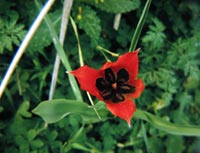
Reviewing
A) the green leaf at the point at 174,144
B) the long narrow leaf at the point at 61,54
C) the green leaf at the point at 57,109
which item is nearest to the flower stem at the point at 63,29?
the long narrow leaf at the point at 61,54

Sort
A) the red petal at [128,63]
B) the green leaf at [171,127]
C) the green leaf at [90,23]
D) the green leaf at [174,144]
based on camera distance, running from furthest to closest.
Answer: the green leaf at [174,144] < the green leaf at [90,23] < the green leaf at [171,127] < the red petal at [128,63]

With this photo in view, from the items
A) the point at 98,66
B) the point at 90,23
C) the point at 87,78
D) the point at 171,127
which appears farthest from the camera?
the point at 98,66

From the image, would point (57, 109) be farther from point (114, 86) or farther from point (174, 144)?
point (174, 144)

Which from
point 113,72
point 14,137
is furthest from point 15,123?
point 113,72

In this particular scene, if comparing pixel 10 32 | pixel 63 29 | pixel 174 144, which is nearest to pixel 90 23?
pixel 63 29

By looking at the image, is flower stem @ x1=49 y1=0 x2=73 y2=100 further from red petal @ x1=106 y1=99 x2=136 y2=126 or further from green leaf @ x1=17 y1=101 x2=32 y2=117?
red petal @ x1=106 y1=99 x2=136 y2=126

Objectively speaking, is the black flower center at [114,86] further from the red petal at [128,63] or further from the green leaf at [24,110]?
the green leaf at [24,110]
